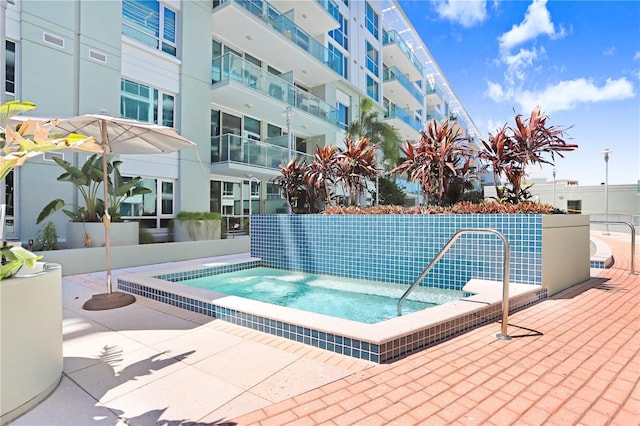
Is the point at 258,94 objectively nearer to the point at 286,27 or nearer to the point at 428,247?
the point at 286,27

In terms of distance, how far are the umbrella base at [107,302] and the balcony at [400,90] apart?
86.1ft

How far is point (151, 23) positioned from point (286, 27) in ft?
→ 20.6

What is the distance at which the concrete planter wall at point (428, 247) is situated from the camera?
539cm

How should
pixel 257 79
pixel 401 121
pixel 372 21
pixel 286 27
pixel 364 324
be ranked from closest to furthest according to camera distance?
pixel 364 324 < pixel 257 79 < pixel 286 27 < pixel 372 21 < pixel 401 121

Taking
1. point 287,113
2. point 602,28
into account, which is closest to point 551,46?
point 602,28

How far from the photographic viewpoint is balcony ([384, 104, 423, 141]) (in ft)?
85.4

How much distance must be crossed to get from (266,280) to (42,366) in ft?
17.9

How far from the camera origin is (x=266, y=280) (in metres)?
7.84

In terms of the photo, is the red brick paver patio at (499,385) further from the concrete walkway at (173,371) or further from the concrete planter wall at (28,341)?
the concrete planter wall at (28,341)

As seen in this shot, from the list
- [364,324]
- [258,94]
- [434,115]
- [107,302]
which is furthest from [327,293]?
[434,115]

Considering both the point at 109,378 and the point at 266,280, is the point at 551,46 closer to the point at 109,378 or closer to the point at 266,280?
the point at 266,280

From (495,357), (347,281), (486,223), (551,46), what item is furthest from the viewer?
(551,46)

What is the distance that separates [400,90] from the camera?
2870cm

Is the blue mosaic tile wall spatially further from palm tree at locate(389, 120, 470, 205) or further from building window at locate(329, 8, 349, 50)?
building window at locate(329, 8, 349, 50)
